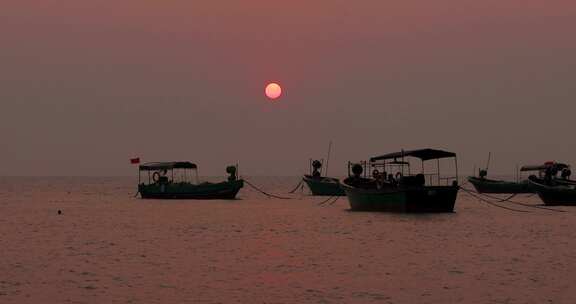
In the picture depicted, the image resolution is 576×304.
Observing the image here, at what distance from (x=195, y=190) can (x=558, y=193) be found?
37.0 metres

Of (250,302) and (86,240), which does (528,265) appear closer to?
(250,302)

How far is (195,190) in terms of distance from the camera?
91.8 metres

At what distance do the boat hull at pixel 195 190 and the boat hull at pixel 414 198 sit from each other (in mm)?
33851

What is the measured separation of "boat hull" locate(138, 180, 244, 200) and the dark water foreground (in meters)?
28.4

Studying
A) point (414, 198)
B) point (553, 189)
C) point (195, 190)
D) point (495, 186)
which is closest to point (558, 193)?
point (553, 189)

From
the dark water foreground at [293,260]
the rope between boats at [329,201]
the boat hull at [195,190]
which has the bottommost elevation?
the dark water foreground at [293,260]

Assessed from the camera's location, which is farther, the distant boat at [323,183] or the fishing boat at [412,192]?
the distant boat at [323,183]

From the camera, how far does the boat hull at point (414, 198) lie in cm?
5516

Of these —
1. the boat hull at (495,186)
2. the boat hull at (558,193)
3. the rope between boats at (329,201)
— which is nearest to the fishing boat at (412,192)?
the boat hull at (558,193)

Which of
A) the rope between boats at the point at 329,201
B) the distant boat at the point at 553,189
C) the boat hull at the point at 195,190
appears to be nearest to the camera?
the distant boat at the point at 553,189

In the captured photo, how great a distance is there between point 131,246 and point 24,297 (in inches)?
666

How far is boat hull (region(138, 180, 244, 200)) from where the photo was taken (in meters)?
91.6

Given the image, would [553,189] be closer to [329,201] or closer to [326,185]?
[329,201]

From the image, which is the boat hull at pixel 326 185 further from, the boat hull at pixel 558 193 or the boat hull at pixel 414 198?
the boat hull at pixel 414 198
